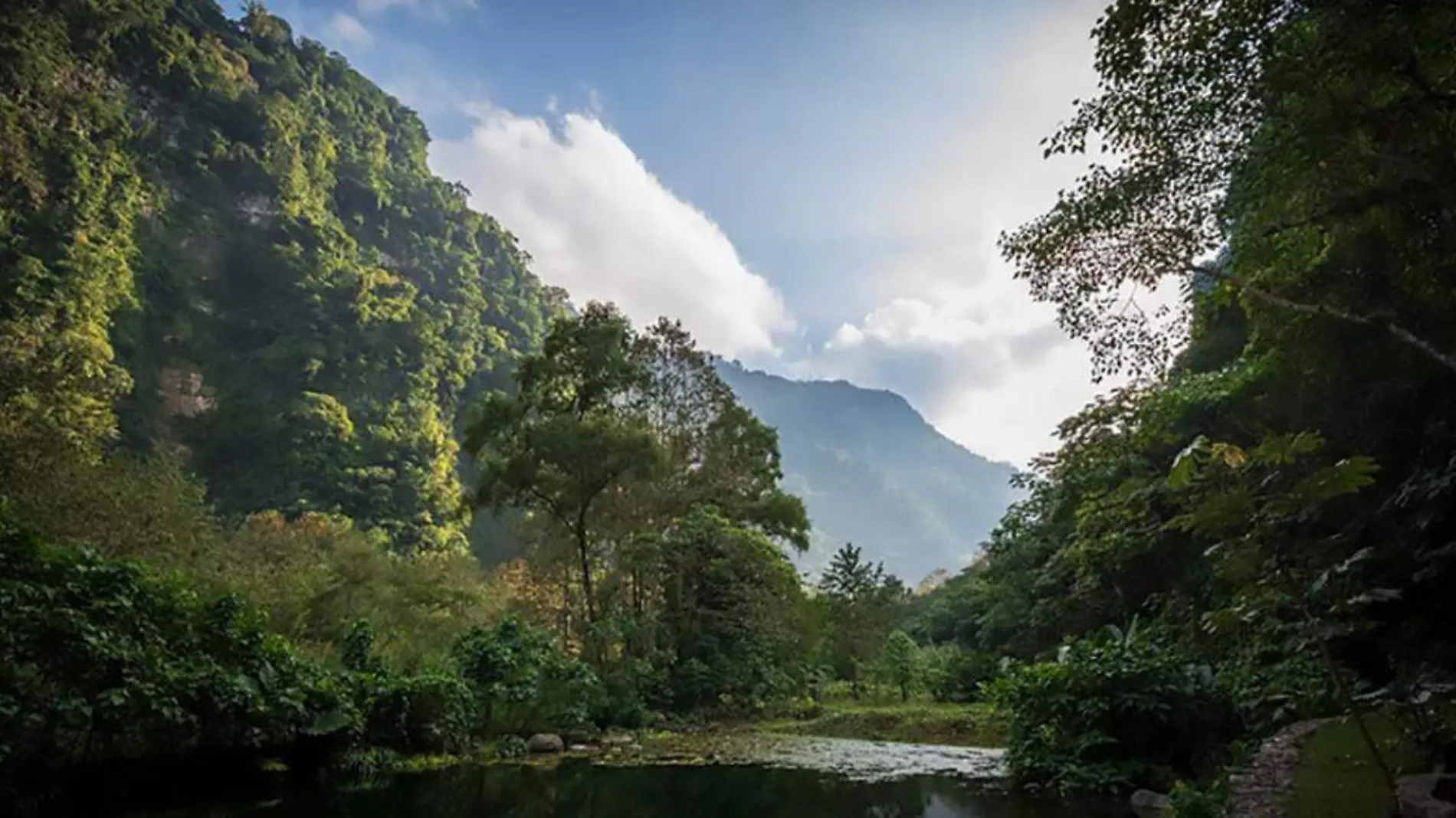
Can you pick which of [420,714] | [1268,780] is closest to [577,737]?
[420,714]

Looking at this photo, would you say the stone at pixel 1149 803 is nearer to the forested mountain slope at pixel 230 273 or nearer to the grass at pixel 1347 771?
the grass at pixel 1347 771

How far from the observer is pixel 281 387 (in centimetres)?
4562

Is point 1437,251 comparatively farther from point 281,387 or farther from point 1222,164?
point 281,387

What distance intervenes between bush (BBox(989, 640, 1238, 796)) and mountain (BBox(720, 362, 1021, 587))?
114 meters

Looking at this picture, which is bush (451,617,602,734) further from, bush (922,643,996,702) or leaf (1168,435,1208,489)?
bush (922,643,996,702)

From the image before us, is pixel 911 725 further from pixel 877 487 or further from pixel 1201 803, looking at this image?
pixel 877 487

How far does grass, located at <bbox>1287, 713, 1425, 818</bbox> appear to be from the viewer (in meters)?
3.68

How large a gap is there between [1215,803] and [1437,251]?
3798 millimetres

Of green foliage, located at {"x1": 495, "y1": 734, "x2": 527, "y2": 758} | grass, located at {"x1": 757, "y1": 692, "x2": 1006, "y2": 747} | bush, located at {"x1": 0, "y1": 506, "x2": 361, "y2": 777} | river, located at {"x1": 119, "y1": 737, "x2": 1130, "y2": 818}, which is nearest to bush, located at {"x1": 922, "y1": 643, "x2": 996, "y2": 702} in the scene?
grass, located at {"x1": 757, "y1": 692, "x2": 1006, "y2": 747}

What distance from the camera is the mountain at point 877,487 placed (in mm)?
149875

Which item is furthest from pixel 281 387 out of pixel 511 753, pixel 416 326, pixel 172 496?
pixel 511 753

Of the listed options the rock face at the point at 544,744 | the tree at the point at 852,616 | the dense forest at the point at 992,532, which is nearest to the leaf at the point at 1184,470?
the dense forest at the point at 992,532

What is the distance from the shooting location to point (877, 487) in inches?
6634

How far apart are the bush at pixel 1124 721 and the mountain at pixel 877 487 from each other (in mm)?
114335
